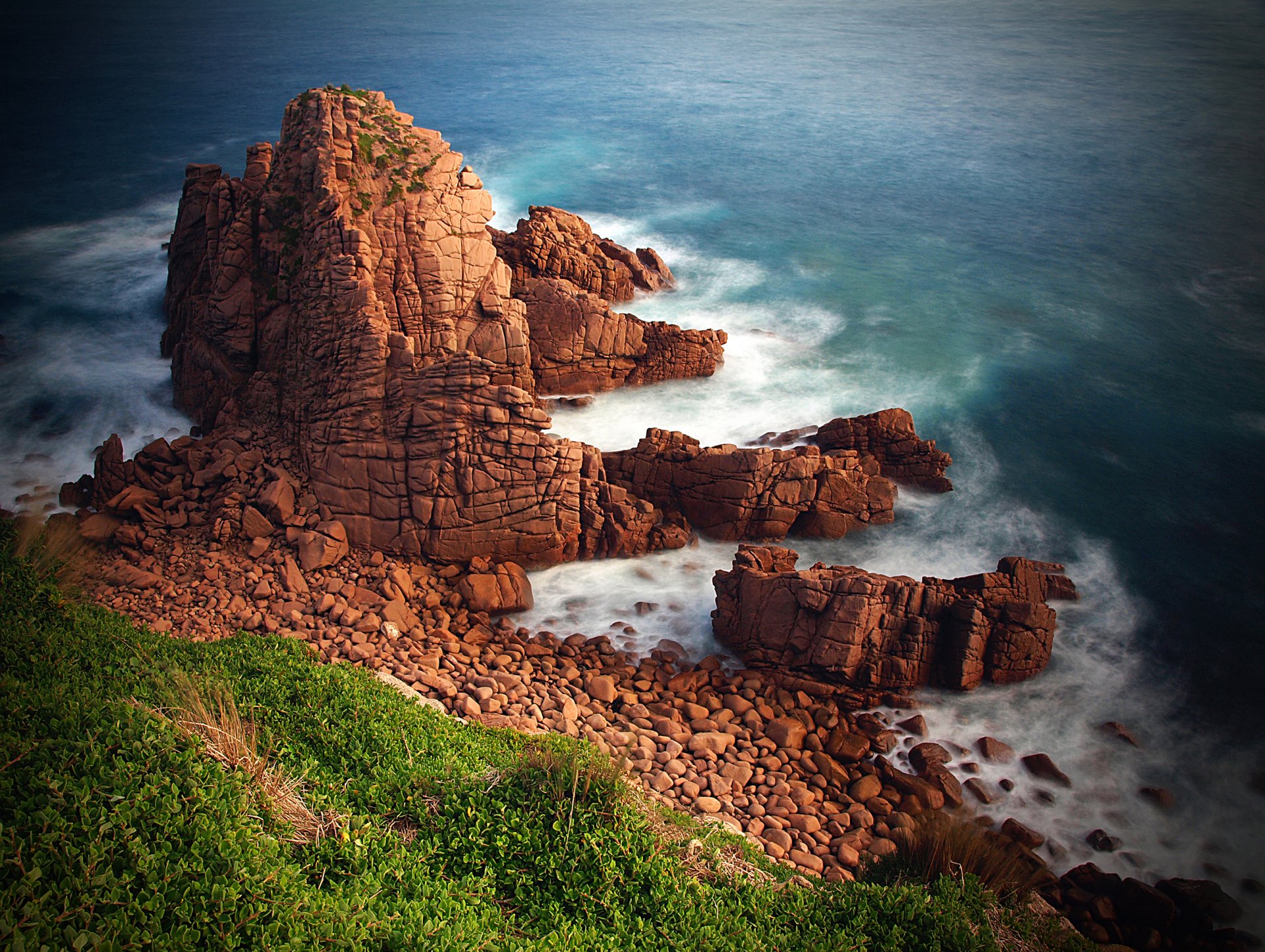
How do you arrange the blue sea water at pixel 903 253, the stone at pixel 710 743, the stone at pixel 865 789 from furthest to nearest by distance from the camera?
1. the blue sea water at pixel 903 253
2. the stone at pixel 710 743
3. the stone at pixel 865 789

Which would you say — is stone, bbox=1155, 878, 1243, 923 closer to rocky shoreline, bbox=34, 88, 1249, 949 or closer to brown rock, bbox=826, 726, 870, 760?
rocky shoreline, bbox=34, 88, 1249, 949

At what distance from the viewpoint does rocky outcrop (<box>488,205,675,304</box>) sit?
25.3m

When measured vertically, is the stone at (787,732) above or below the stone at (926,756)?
above

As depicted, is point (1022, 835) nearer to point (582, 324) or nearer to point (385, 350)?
point (385, 350)

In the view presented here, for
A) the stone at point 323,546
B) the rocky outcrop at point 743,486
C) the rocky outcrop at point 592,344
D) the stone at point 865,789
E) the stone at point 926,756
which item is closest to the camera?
the stone at point 865,789

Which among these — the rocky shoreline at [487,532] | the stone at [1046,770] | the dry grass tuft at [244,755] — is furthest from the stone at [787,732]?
the dry grass tuft at [244,755]

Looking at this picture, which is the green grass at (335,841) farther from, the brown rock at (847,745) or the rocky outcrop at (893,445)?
the rocky outcrop at (893,445)

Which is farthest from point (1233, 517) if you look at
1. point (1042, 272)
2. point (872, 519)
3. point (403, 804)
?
point (403, 804)

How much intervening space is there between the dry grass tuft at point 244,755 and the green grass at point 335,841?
0.50 feet

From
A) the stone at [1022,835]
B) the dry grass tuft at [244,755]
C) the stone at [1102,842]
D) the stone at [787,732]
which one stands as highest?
the dry grass tuft at [244,755]

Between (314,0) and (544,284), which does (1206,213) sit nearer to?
(544,284)

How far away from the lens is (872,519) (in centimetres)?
1989

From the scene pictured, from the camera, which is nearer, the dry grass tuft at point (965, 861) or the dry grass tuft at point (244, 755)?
the dry grass tuft at point (244, 755)

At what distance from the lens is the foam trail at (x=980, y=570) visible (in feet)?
45.0
